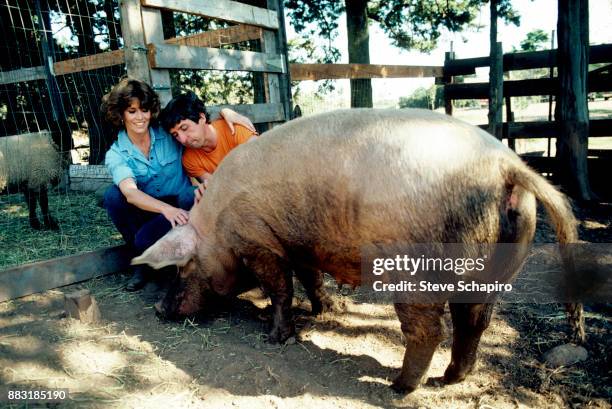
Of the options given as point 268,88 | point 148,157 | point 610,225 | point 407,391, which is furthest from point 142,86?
point 610,225

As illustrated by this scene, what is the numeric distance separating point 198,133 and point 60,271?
1.62 metres

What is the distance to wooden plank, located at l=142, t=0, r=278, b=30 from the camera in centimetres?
383

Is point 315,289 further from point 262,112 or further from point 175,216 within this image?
point 262,112

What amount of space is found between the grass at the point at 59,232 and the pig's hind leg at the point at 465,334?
353cm

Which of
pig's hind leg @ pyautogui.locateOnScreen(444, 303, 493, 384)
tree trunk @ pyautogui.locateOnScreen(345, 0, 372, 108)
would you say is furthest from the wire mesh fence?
tree trunk @ pyautogui.locateOnScreen(345, 0, 372, 108)

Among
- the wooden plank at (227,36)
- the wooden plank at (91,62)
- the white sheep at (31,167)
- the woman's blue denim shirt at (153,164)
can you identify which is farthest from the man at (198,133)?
the white sheep at (31,167)

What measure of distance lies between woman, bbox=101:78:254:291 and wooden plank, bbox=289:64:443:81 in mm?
2225

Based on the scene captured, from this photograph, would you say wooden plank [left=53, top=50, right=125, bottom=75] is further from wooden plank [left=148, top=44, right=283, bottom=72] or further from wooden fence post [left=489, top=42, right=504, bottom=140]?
wooden fence post [left=489, top=42, right=504, bottom=140]

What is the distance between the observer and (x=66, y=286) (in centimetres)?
372

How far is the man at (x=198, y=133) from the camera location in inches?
133

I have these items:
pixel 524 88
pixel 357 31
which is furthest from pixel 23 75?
pixel 524 88

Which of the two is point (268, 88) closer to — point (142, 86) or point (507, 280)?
point (142, 86)

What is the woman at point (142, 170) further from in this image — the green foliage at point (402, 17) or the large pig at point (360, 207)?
the green foliage at point (402, 17)

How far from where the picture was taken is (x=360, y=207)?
7.44 feet
